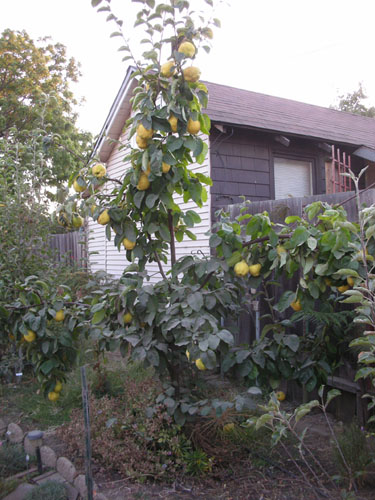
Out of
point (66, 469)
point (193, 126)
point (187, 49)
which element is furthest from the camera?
point (66, 469)

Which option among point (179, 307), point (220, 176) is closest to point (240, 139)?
point (220, 176)

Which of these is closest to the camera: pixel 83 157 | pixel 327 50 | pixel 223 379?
pixel 83 157

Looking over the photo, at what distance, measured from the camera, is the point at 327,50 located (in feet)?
33.0

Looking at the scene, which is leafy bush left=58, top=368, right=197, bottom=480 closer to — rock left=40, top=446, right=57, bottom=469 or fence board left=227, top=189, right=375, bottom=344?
rock left=40, top=446, right=57, bottom=469

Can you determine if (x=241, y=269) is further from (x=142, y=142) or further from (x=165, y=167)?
(x=142, y=142)

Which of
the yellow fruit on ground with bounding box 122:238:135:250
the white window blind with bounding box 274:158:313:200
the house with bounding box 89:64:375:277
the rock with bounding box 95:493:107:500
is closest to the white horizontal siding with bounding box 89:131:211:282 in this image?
the house with bounding box 89:64:375:277

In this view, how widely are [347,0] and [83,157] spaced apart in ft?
19.6

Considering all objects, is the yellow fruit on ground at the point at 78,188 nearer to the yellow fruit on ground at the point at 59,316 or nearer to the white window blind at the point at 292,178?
the yellow fruit on ground at the point at 59,316

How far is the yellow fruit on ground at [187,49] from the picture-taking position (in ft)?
8.46

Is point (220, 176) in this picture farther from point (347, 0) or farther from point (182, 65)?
point (182, 65)

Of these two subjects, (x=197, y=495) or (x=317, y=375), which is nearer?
(x=197, y=495)

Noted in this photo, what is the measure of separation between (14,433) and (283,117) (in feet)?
25.2

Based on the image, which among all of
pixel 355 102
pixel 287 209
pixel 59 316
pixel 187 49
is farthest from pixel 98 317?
pixel 355 102

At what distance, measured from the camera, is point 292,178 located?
8766mm
